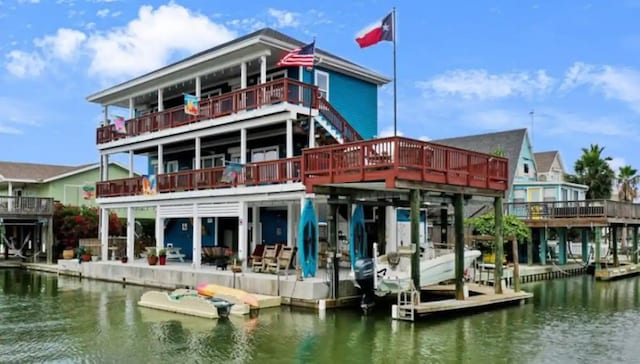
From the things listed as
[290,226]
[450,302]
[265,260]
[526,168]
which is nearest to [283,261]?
[265,260]

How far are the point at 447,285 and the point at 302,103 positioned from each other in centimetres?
866

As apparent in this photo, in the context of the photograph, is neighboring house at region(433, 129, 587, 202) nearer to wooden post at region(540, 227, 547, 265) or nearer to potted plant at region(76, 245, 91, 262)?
wooden post at region(540, 227, 547, 265)

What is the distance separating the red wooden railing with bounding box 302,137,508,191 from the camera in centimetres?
1666

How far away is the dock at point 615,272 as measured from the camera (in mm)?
30109

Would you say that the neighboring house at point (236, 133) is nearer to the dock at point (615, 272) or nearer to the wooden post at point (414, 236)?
the wooden post at point (414, 236)

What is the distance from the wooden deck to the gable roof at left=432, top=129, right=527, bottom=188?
25.4 ft

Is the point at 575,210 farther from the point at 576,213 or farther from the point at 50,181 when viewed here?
the point at 50,181

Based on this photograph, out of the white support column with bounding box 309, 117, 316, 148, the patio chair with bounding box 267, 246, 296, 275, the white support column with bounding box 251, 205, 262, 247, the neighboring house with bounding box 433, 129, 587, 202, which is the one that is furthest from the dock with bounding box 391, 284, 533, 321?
the neighboring house with bounding box 433, 129, 587, 202

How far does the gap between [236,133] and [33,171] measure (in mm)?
25841

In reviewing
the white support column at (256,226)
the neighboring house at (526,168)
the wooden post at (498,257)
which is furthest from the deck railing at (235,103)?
the neighboring house at (526,168)

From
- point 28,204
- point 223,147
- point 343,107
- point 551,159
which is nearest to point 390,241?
point 343,107

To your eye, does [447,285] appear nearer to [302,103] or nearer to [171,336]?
[302,103]

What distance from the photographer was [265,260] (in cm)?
2225

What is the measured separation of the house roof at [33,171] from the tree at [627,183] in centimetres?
4249
